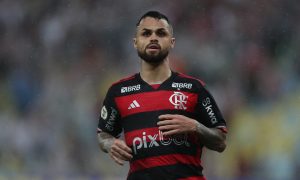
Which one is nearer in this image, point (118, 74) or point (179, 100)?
point (179, 100)

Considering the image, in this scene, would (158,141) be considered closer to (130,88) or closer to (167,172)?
(167,172)

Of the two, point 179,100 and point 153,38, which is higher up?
point 153,38

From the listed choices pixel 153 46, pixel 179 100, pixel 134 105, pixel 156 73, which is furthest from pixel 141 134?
pixel 153 46

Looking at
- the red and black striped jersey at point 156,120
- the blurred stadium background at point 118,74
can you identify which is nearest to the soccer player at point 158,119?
the red and black striped jersey at point 156,120

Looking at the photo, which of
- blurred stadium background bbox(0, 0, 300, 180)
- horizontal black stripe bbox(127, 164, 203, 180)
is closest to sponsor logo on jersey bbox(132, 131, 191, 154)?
horizontal black stripe bbox(127, 164, 203, 180)

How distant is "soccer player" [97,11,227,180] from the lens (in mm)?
3533

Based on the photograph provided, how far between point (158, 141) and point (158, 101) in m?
0.24

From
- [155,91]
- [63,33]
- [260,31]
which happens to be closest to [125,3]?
[63,33]

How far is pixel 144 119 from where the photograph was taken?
11.9 ft

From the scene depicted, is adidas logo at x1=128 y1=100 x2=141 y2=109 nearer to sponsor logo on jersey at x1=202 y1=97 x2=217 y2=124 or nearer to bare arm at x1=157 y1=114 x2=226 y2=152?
bare arm at x1=157 y1=114 x2=226 y2=152

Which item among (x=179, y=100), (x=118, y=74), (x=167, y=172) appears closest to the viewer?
(x=167, y=172)

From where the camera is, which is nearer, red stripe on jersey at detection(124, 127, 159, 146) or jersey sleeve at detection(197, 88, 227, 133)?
red stripe on jersey at detection(124, 127, 159, 146)

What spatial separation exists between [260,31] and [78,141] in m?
2.36

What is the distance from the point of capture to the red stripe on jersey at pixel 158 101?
3621 millimetres
